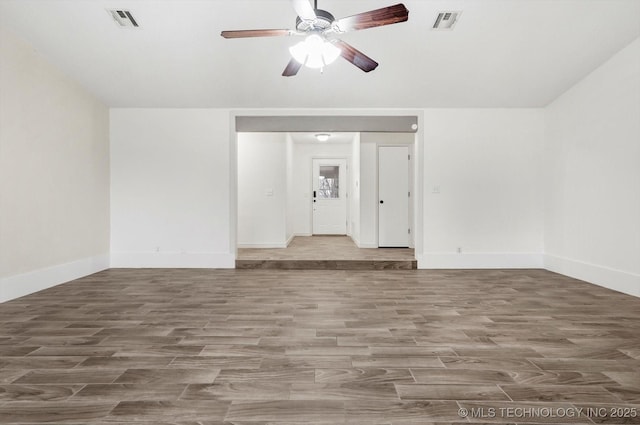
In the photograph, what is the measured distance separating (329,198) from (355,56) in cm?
715

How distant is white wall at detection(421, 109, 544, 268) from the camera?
5.44m

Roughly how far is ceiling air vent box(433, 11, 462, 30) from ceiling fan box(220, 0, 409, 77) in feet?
3.78

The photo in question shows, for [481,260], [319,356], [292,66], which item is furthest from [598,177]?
[319,356]

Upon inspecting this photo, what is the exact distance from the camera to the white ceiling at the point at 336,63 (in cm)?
353

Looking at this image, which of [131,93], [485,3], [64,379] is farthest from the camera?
[131,93]

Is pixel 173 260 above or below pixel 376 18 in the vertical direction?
below

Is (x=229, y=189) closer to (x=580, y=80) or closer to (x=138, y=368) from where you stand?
(x=138, y=368)

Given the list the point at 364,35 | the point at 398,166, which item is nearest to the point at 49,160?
the point at 364,35

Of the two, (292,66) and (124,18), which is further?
(124,18)

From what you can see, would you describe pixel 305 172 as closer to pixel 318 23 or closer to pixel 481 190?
pixel 481 190

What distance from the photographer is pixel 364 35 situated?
12.9ft

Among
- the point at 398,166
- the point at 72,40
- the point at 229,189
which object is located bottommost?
the point at 229,189

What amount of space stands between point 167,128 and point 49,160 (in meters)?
1.71

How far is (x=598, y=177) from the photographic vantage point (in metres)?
4.36
